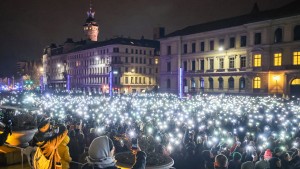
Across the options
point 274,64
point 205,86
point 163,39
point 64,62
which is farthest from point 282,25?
point 64,62

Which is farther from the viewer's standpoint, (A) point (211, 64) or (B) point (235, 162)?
(A) point (211, 64)

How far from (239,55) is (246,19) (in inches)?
273

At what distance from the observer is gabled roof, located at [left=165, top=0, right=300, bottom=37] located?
45.8 meters

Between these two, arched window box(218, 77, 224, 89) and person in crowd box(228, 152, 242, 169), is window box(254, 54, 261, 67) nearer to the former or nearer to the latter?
arched window box(218, 77, 224, 89)

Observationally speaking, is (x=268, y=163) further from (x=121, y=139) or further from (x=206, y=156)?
(x=121, y=139)

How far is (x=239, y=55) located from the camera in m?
52.1

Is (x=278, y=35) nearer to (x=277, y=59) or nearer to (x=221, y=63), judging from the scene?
(x=277, y=59)

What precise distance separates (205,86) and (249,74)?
10441mm

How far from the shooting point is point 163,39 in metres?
65.2

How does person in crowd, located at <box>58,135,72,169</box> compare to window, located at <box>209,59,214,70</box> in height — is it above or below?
below

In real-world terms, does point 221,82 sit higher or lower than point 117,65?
lower

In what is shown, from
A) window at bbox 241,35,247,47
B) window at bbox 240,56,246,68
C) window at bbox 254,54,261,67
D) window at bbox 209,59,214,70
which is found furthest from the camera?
window at bbox 209,59,214,70

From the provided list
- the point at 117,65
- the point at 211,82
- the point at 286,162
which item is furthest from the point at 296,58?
the point at 117,65

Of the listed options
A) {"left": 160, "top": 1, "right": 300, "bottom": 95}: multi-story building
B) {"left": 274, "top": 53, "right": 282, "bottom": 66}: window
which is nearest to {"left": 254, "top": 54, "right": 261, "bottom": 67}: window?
{"left": 160, "top": 1, "right": 300, "bottom": 95}: multi-story building
